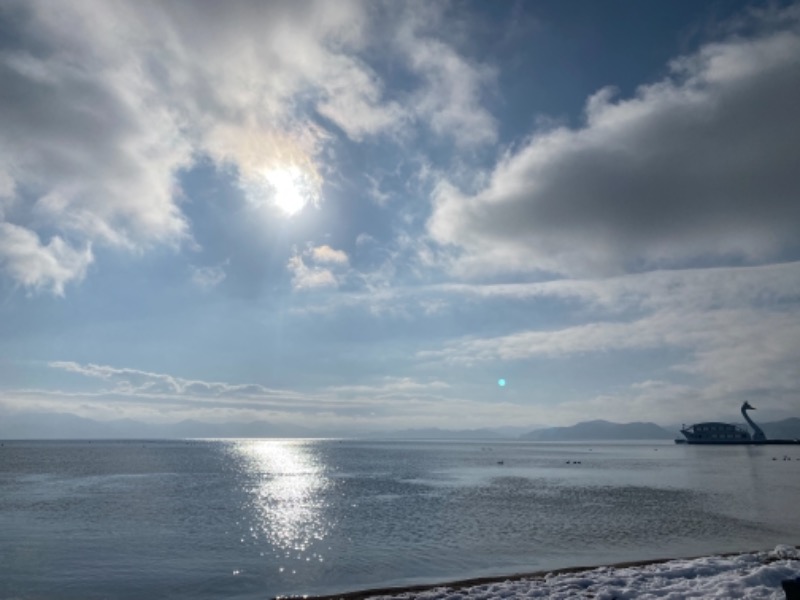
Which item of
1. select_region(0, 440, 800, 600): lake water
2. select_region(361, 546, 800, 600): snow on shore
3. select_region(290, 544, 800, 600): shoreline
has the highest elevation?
select_region(361, 546, 800, 600): snow on shore

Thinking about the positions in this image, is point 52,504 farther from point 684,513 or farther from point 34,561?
point 684,513

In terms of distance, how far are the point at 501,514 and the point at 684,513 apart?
1798 centimetres

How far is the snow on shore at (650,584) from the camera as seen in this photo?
21781mm

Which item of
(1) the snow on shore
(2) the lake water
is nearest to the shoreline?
(1) the snow on shore

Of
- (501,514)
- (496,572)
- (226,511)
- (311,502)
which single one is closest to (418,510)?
(501,514)

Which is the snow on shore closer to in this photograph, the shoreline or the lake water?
the shoreline

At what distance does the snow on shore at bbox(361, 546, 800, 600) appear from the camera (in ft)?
71.5

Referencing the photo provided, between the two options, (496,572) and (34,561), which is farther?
(34,561)

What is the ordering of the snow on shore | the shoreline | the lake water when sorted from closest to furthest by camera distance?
the snow on shore, the shoreline, the lake water

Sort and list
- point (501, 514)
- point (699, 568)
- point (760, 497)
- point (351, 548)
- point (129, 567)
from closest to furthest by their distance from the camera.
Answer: point (699, 568) < point (129, 567) < point (351, 548) < point (501, 514) < point (760, 497)

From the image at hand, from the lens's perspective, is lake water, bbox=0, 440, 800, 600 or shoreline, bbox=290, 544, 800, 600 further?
lake water, bbox=0, 440, 800, 600

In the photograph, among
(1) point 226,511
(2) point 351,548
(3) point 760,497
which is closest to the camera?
(2) point 351,548

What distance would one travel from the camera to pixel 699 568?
25781mm

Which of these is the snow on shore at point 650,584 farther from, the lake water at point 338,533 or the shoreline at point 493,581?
the lake water at point 338,533
